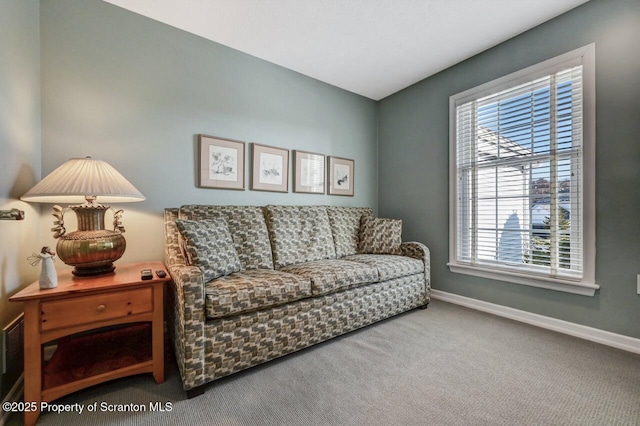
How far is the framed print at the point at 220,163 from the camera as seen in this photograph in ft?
8.02

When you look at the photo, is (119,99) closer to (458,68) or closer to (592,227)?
(458,68)

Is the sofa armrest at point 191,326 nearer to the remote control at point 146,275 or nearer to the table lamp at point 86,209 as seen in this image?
the remote control at point 146,275

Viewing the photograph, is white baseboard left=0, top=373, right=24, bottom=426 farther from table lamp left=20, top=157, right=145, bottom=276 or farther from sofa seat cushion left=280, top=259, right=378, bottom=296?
sofa seat cushion left=280, top=259, right=378, bottom=296

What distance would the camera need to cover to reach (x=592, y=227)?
2.05 meters

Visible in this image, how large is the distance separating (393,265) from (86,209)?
2.36 metres

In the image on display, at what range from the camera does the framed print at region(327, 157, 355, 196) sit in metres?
3.41

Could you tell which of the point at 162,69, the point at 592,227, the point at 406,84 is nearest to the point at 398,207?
the point at 406,84

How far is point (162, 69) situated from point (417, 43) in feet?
7.66

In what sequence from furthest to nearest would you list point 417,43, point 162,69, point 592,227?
point 417,43, point 162,69, point 592,227

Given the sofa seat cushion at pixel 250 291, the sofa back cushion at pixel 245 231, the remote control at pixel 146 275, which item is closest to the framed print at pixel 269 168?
the sofa back cushion at pixel 245 231

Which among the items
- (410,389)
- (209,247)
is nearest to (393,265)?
(410,389)

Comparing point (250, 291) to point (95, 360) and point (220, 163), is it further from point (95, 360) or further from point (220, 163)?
point (220, 163)

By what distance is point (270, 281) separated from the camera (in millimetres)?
1785

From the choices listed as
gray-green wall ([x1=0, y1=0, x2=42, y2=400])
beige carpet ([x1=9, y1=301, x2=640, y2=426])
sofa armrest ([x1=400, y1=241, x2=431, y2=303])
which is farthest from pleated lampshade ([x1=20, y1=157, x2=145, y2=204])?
sofa armrest ([x1=400, y1=241, x2=431, y2=303])
